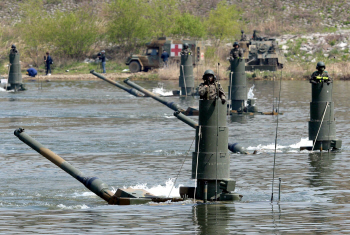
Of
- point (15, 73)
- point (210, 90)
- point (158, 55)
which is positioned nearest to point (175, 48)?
point (158, 55)

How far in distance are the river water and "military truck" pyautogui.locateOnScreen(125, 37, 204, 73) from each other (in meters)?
28.1

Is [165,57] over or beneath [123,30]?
beneath

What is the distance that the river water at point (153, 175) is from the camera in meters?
10.7

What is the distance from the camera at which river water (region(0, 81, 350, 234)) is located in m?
10.7

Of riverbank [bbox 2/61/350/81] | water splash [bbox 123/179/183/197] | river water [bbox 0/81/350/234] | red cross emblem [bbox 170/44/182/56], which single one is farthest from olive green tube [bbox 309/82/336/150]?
red cross emblem [bbox 170/44/182/56]

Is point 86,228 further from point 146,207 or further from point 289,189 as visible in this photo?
point 289,189

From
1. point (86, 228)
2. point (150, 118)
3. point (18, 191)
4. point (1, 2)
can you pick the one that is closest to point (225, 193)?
point (86, 228)

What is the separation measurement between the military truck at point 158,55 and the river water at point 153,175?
92.1ft

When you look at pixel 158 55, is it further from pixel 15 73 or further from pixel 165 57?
pixel 15 73

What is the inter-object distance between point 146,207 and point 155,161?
17.6ft

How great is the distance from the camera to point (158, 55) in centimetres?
6012

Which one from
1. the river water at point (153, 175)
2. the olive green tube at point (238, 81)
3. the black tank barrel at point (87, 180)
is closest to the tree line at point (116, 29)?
the olive green tube at point (238, 81)

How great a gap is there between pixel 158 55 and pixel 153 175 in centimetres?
4506

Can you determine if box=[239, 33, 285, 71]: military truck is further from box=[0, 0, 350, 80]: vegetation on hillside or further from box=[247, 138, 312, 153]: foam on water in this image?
box=[247, 138, 312, 153]: foam on water
